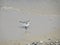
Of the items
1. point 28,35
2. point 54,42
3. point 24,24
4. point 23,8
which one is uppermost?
point 23,8

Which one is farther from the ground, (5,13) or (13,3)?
(13,3)

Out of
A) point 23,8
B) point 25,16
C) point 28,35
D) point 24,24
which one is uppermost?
point 23,8

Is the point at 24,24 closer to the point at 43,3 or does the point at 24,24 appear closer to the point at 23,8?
the point at 23,8

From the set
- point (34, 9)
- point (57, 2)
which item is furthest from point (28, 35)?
point (57, 2)

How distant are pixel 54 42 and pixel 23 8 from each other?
2.21 ft

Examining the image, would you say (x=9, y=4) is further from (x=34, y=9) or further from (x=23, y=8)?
(x=34, y=9)

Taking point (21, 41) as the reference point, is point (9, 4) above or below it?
above

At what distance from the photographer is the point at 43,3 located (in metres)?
1.91

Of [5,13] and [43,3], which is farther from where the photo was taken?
[43,3]

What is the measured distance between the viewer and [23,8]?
185cm

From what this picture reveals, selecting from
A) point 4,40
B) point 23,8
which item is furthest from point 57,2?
point 4,40

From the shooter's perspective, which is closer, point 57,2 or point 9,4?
point 9,4

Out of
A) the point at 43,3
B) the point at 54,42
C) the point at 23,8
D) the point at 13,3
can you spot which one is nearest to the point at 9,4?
the point at 13,3

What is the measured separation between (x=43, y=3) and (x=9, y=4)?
0.50 m
